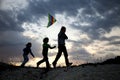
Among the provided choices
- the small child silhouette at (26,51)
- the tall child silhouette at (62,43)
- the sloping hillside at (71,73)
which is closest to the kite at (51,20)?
the tall child silhouette at (62,43)

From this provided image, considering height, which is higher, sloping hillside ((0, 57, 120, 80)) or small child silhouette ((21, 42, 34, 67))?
small child silhouette ((21, 42, 34, 67))

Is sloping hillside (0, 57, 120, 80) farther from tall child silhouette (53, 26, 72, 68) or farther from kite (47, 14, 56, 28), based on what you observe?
kite (47, 14, 56, 28)

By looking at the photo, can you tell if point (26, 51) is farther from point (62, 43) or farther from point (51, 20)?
point (62, 43)

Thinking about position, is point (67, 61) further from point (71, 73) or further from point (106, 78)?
point (106, 78)

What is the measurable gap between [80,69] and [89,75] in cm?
150

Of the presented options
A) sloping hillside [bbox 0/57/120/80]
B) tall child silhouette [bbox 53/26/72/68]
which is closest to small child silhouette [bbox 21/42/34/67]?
sloping hillside [bbox 0/57/120/80]

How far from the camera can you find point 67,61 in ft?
51.6

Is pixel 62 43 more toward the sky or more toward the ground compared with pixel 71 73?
more toward the sky

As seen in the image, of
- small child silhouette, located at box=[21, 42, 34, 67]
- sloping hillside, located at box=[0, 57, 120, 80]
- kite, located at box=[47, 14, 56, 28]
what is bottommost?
sloping hillside, located at box=[0, 57, 120, 80]

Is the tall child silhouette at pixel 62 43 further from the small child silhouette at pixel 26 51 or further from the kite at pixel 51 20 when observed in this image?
the small child silhouette at pixel 26 51

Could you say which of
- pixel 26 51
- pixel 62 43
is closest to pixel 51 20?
pixel 62 43

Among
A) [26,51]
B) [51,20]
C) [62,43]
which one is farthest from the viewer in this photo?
[26,51]

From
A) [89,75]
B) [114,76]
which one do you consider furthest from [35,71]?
[114,76]

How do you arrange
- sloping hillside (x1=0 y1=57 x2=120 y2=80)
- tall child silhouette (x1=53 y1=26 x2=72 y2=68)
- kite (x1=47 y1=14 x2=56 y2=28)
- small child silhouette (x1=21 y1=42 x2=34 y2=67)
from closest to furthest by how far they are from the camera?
Answer: sloping hillside (x1=0 y1=57 x2=120 y2=80), tall child silhouette (x1=53 y1=26 x2=72 y2=68), kite (x1=47 y1=14 x2=56 y2=28), small child silhouette (x1=21 y1=42 x2=34 y2=67)
